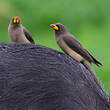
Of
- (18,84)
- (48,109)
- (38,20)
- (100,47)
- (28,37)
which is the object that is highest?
(38,20)

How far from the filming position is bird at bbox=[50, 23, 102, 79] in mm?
6677

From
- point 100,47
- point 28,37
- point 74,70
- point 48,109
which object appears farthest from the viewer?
point 100,47

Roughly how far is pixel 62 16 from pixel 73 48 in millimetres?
8747

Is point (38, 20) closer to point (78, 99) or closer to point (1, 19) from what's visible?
point (1, 19)

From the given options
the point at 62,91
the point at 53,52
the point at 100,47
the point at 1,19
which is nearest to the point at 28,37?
the point at 53,52

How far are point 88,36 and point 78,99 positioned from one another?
9093mm

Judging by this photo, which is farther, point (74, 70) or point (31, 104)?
point (74, 70)

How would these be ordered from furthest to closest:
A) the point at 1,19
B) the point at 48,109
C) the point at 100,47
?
the point at 1,19 < the point at 100,47 < the point at 48,109

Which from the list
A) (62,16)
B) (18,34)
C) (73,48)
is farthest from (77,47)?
(62,16)

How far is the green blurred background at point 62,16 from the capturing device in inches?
592

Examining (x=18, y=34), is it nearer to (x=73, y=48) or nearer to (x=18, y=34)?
(x=18, y=34)

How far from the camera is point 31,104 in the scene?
18.3ft

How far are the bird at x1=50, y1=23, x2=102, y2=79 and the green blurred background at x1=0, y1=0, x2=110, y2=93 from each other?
23.6ft

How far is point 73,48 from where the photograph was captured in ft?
23.0
